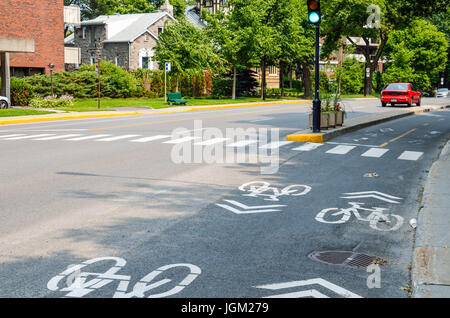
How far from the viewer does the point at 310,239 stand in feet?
21.3

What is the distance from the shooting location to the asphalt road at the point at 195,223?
16.4 feet

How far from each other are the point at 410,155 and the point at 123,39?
1995 inches

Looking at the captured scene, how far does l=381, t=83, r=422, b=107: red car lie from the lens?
3950cm

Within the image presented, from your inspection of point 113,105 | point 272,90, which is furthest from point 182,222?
point 272,90

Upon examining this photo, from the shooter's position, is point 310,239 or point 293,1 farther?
point 293,1

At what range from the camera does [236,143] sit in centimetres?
1595

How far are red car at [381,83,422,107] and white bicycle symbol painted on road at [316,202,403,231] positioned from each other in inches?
1317

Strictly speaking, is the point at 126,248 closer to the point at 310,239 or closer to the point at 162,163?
the point at 310,239

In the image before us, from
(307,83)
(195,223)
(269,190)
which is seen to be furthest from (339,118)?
(307,83)

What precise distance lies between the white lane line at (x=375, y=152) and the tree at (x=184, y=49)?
30554 millimetres

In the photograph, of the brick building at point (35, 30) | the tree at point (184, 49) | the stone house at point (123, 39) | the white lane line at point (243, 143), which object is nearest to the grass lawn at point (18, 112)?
the white lane line at point (243, 143)

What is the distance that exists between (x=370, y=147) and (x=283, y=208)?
336 inches

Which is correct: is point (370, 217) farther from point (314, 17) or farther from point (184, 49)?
point (184, 49)

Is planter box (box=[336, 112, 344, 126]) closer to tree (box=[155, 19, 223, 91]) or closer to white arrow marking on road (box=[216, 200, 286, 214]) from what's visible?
white arrow marking on road (box=[216, 200, 286, 214])
